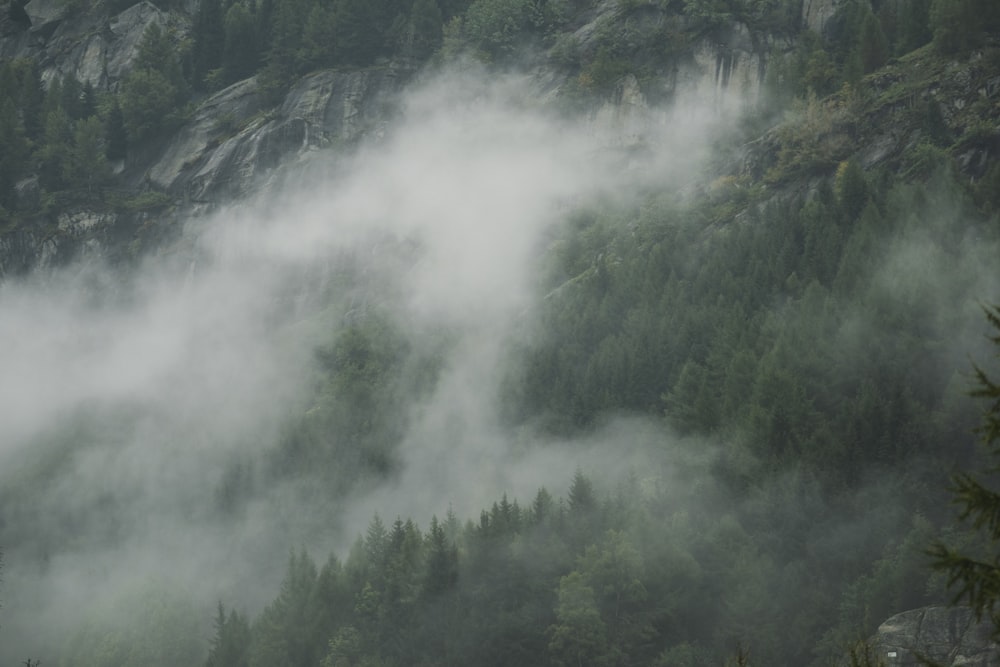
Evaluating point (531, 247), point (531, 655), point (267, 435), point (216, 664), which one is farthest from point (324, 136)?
point (531, 655)

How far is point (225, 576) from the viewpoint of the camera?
4353 inches

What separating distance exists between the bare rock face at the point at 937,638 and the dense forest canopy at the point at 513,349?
1534 millimetres

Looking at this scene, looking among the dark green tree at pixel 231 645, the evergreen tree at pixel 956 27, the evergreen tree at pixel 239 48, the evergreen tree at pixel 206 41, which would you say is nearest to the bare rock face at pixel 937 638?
the dark green tree at pixel 231 645

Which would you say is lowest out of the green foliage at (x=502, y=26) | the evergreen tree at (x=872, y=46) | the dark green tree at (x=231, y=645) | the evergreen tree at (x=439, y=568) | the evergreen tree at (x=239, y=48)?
the dark green tree at (x=231, y=645)

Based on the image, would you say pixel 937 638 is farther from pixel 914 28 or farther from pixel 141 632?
pixel 914 28

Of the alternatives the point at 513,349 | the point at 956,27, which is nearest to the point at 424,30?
the point at 513,349

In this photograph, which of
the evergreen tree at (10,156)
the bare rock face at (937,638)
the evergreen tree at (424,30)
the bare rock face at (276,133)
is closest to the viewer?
the bare rock face at (937,638)

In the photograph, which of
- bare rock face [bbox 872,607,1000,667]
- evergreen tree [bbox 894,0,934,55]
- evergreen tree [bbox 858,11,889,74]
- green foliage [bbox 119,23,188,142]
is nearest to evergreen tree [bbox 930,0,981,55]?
evergreen tree [bbox 894,0,934,55]

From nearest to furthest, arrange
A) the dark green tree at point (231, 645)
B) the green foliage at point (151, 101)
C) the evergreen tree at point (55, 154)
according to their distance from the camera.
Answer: the dark green tree at point (231, 645) → the evergreen tree at point (55, 154) → the green foliage at point (151, 101)

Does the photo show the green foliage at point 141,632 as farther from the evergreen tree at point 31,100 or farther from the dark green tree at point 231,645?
the evergreen tree at point 31,100

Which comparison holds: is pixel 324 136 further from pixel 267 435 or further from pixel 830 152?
pixel 830 152

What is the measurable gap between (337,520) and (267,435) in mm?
20437

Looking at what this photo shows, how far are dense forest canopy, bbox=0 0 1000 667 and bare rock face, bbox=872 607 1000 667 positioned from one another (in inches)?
60.4

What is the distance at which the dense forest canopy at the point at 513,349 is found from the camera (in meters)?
80.9
